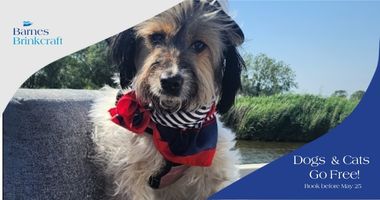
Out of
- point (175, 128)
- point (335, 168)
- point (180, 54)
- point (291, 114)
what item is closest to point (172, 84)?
point (180, 54)

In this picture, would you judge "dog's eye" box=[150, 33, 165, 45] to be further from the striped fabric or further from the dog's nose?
the striped fabric

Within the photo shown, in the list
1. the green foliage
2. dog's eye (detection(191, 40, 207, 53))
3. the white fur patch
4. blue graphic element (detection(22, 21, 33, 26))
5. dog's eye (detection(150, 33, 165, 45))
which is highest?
blue graphic element (detection(22, 21, 33, 26))

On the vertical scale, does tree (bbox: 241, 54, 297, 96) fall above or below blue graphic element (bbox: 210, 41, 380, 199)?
above

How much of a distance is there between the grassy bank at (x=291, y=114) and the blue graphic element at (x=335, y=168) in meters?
0.04

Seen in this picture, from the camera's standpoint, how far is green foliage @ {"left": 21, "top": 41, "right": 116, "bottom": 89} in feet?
7.62

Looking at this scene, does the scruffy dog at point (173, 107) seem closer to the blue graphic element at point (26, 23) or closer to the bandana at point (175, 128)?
the bandana at point (175, 128)

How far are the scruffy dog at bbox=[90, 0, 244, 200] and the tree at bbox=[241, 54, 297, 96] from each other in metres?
0.05

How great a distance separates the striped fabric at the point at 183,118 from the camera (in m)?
2.34

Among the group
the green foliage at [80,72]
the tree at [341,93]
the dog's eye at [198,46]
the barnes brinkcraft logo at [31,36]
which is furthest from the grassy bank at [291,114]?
the barnes brinkcraft logo at [31,36]

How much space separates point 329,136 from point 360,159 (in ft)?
0.58

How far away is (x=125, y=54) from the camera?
7.79 feet

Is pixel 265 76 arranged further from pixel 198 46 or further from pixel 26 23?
pixel 26 23

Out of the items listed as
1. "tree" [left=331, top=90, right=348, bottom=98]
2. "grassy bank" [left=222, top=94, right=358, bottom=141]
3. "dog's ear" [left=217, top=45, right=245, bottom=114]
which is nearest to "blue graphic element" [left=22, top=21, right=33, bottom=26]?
"dog's ear" [left=217, top=45, right=245, bottom=114]

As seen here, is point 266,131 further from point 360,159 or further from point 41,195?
point 41,195
